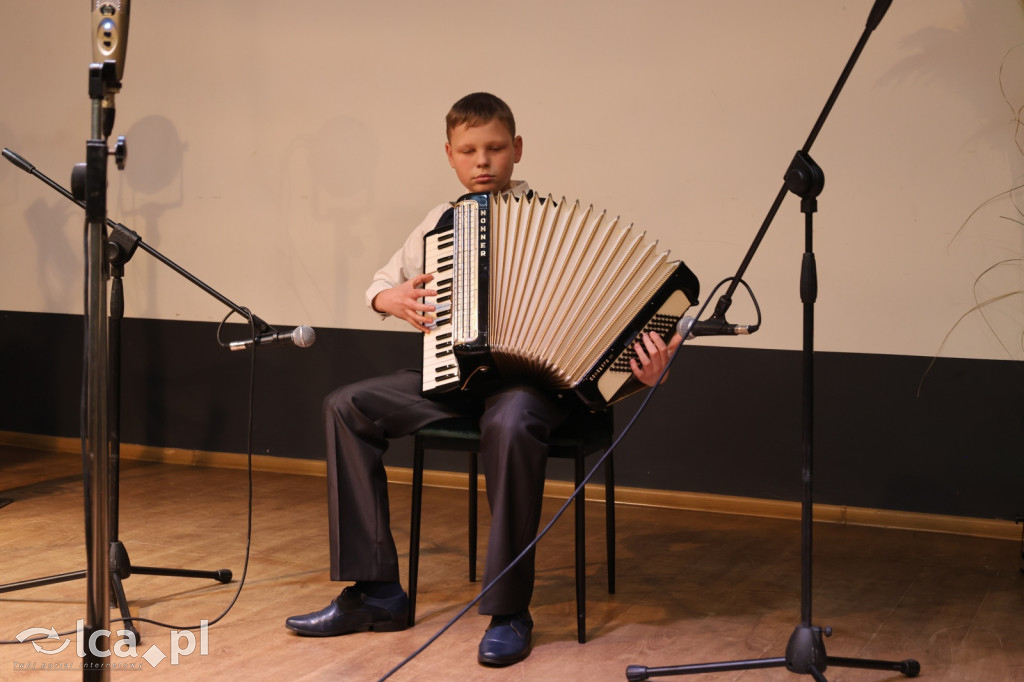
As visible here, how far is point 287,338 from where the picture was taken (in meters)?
2.18

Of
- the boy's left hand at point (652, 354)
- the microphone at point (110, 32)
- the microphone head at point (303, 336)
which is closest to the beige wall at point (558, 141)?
the boy's left hand at point (652, 354)

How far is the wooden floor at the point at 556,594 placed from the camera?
6.86 ft

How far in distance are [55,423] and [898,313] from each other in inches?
147

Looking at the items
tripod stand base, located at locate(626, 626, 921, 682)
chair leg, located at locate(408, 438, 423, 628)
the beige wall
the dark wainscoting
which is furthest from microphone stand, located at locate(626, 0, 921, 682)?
the beige wall

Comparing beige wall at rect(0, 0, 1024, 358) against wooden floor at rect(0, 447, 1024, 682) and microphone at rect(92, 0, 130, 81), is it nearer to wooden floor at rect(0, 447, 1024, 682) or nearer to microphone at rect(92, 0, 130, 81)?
wooden floor at rect(0, 447, 1024, 682)

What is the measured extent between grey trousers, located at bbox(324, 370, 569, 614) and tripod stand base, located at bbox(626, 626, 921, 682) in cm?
35

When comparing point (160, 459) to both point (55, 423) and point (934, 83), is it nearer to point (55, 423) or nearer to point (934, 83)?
point (55, 423)

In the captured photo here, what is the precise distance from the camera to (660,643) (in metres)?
2.23

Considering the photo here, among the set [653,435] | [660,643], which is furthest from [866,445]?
[660,643]

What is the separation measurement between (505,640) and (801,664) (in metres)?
0.60

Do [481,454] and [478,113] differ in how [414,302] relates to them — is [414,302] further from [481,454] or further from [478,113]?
[478,113]

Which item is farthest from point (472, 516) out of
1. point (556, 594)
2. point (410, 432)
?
point (410, 432)

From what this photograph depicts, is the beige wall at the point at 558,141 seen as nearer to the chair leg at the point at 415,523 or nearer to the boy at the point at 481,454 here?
the boy at the point at 481,454

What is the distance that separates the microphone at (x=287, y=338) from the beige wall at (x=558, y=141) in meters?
1.84
